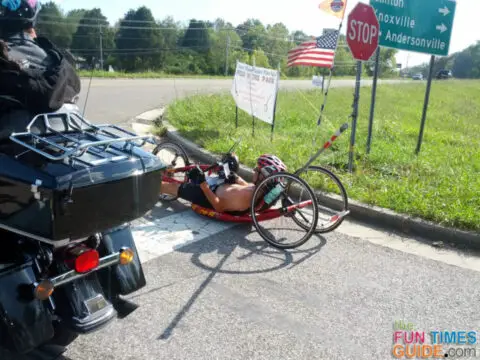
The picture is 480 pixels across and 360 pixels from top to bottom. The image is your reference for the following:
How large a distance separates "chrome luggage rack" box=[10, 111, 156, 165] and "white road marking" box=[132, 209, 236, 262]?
1.55 meters

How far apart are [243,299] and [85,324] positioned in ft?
4.57

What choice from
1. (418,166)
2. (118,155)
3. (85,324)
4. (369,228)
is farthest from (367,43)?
(85,324)

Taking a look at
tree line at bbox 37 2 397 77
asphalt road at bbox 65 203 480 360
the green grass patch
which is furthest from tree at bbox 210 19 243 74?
asphalt road at bbox 65 203 480 360

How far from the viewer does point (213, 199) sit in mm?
4871

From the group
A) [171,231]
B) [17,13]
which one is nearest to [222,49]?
[171,231]

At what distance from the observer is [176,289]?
11.7 ft

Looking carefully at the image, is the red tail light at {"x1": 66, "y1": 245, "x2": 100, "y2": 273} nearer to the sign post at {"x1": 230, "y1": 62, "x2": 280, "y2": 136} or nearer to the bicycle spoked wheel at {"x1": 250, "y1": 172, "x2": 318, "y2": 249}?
the bicycle spoked wheel at {"x1": 250, "y1": 172, "x2": 318, "y2": 249}

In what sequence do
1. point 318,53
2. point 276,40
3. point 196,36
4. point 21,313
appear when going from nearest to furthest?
1. point 21,313
2. point 318,53
3. point 196,36
4. point 276,40

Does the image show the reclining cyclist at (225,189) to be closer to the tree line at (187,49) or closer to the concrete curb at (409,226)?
the concrete curb at (409,226)

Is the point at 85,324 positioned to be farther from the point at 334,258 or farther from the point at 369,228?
the point at 369,228

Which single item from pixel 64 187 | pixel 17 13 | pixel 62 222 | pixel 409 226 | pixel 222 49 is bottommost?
pixel 409 226

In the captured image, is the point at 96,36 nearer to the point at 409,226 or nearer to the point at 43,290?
the point at 43,290

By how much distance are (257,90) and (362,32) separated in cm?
272

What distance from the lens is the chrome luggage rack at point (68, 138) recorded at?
2.27 meters
